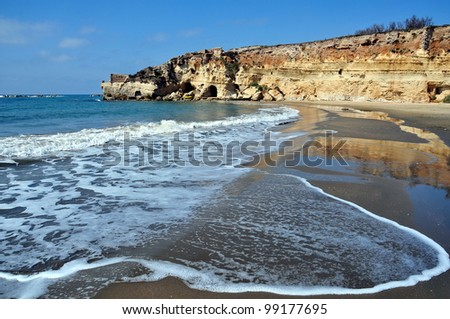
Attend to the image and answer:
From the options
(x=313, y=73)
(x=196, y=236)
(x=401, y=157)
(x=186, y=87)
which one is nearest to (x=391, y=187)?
(x=401, y=157)

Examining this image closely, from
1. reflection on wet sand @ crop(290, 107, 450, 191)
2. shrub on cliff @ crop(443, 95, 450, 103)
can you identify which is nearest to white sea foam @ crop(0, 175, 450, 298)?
reflection on wet sand @ crop(290, 107, 450, 191)

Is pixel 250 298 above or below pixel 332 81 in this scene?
below

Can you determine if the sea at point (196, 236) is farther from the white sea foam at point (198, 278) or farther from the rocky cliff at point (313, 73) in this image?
the rocky cliff at point (313, 73)

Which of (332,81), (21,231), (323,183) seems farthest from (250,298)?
(332,81)

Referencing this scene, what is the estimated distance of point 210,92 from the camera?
60.2 metres

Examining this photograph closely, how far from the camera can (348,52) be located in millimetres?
41906

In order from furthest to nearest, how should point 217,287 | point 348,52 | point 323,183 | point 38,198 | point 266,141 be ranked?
point 348,52
point 266,141
point 323,183
point 38,198
point 217,287

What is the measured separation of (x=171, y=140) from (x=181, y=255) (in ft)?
29.9

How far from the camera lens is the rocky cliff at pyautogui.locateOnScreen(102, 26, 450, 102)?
3419cm

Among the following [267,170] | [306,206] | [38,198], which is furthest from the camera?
[267,170]

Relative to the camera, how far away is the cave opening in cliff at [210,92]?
195 feet

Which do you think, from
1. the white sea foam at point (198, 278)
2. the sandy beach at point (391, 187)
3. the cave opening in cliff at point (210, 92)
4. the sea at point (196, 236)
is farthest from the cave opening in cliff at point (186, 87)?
the white sea foam at point (198, 278)
